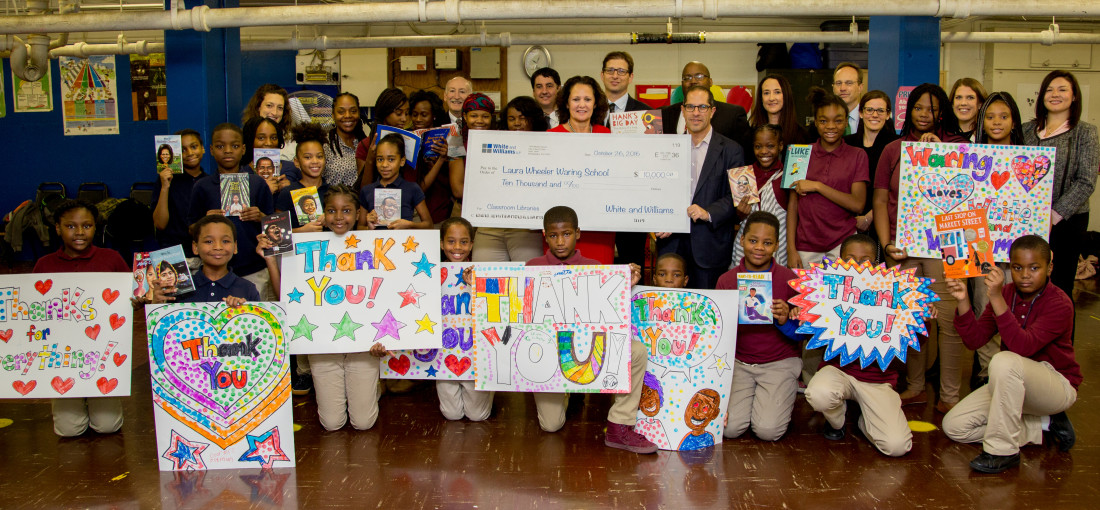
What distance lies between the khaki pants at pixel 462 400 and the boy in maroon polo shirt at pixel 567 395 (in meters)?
0.33

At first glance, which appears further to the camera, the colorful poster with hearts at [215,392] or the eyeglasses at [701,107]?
the eyeglasses at [701,107]

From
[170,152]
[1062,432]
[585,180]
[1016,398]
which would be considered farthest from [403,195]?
[1062,432]

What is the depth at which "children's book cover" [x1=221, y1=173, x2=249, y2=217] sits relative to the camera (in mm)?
4262

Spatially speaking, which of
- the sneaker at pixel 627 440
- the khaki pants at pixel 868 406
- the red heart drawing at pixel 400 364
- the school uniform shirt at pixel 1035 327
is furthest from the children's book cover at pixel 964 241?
the red heart drawing at pixel 400 364

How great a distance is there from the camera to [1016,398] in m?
3.48

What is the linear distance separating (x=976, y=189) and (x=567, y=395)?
7.73 ft

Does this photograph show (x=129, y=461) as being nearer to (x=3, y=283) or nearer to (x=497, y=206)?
(x=3, y=283)

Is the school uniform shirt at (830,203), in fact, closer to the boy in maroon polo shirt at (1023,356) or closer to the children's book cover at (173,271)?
the boy in maroon polo shirt at (1023,356)

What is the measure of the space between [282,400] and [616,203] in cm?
205

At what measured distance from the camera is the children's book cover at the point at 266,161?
14.9 ft

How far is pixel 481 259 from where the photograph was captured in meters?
4.71

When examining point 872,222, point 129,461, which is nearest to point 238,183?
point 129,461

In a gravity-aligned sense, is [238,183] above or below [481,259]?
above

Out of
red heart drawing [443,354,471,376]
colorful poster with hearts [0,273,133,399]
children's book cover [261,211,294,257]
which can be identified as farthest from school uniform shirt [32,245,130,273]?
red heart drawing [443,354,471,376]
